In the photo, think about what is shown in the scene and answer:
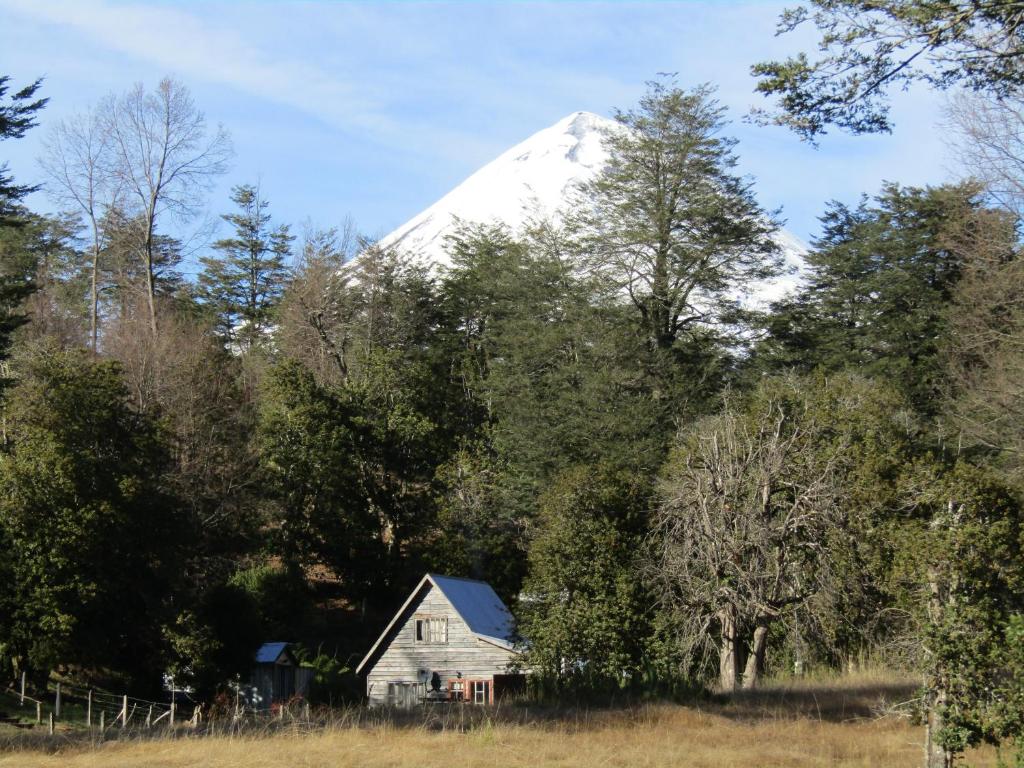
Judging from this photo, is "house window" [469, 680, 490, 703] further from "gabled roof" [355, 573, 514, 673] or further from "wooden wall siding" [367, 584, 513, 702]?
"gabled roof" [355, 573, 514, 673]

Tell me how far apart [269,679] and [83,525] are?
10.7 m

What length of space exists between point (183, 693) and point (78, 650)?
26.4ft

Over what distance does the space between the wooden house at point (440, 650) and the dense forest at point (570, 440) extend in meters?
2.36

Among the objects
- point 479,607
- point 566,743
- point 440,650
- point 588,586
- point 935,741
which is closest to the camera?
point 935,741

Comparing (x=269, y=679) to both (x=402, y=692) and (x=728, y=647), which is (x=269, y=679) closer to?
(x=402, y=692)

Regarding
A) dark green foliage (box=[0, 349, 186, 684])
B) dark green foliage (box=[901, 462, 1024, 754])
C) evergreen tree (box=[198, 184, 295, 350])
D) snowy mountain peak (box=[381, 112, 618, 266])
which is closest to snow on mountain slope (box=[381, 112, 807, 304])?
snowy mountain peak (box=[381, 112, 618, 266])

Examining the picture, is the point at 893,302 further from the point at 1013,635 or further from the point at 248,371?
the point at 1013,635

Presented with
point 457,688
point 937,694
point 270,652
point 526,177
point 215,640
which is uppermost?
point 526,177

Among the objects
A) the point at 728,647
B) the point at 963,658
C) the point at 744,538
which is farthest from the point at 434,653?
the point at 963,658

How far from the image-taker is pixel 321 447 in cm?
4431

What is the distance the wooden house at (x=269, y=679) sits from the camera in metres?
37.1

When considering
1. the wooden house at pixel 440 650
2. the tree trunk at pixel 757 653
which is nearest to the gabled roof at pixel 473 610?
the wooden house at pixel 440 650

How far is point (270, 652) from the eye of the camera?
3747 centimetres

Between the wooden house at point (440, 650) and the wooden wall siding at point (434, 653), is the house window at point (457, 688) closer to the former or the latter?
the wooden house at point (440, 650)
